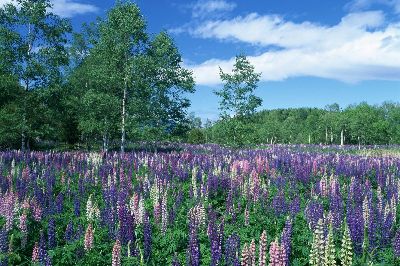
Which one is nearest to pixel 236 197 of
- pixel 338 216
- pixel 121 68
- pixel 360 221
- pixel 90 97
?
pixel 338 216

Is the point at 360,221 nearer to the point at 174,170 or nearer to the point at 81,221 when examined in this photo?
the point at 81,221

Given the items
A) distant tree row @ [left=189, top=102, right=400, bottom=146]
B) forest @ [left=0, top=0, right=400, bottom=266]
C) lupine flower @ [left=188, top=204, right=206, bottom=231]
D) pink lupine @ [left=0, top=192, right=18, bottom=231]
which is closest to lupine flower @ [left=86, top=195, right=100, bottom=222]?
forest @ [left=0, top=0, right=400, bottom=266]

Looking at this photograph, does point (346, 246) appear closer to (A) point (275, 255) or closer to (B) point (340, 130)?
(A) point (275, 255)

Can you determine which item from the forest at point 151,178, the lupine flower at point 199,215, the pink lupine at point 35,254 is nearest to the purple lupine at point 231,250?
the forest at point 151,178

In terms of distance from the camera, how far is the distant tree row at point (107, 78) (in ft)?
88.3

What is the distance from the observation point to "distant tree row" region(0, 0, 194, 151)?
26906 millimetres

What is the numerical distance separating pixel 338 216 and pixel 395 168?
36.7 feet

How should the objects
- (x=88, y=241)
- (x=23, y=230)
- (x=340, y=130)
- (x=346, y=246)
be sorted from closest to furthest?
(x=346, y=246) → (x=88, y=241) → (x=23, y=230) → (x=340, y=130)

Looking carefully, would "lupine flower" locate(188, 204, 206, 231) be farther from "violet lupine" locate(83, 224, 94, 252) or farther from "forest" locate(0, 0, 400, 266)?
"violet lupine" locate(83, 224, 94, 252)

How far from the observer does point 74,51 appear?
165ft

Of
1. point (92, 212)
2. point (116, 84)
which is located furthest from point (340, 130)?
point (92, 212)

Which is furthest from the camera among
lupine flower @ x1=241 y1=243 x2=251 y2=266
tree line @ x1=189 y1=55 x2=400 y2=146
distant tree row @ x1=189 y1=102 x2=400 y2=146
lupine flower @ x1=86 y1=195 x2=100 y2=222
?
distant tree row @ x1=189 y1=102 x2=400 y2=146

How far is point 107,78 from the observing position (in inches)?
1090

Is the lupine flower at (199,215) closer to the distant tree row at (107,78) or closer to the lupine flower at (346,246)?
the lupine flower at (346,246)
